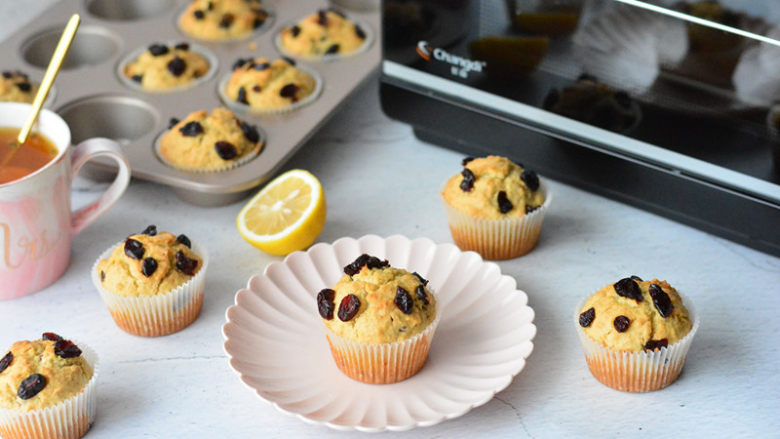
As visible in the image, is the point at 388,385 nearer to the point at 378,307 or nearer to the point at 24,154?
the point at 378,307

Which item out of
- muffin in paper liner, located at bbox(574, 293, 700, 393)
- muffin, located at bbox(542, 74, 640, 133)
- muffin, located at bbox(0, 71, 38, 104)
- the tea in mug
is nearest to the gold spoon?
the tea in mug

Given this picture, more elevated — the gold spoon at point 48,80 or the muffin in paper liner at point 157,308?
the gold spoon at point 48,80

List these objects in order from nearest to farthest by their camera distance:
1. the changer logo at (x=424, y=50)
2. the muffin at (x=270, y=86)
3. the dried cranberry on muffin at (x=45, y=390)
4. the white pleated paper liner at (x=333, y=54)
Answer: the dried cranberry on muffin at (x=45, y=390) → the changer logo at (x=424, y=50) → the muffin at (x=270, y=86) → the white pleated paper liner at (x=333, y=54)

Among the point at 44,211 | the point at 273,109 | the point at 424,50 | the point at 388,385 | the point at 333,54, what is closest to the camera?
the point at 388,385

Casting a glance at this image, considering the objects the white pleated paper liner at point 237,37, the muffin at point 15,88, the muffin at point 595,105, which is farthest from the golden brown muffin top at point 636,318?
the muffin at point 15,88

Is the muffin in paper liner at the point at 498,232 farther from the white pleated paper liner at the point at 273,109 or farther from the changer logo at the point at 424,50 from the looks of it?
the white pleated paper liner at the point at 273,109

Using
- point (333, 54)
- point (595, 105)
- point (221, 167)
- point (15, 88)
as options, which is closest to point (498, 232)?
point (595, 105)
